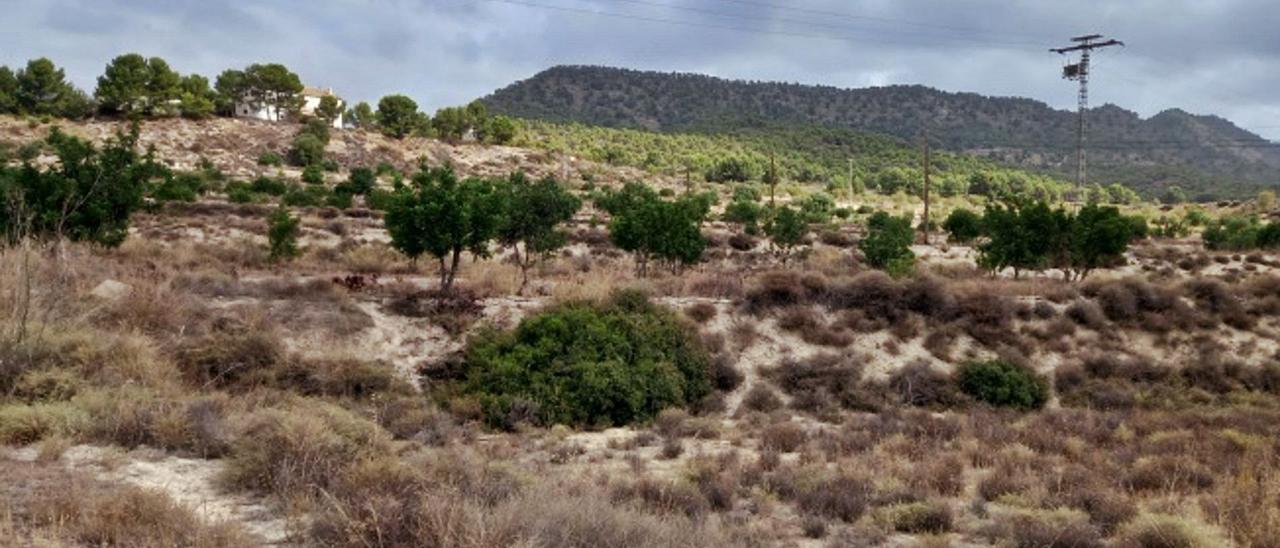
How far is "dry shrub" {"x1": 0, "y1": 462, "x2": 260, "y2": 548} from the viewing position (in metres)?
6.26

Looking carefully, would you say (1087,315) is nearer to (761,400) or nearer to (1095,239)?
(1095,239)

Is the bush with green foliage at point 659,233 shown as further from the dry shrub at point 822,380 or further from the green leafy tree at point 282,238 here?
the green leafy tree at point 282,238

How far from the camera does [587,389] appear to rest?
17922mm

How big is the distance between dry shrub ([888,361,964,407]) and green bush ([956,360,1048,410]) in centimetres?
42

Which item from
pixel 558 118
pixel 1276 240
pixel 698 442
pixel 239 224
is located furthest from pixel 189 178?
pixel 558 118

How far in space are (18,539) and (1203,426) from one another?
59.9 feet

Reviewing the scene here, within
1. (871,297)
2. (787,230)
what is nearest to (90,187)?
(871,297)

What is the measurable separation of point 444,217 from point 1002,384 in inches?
556

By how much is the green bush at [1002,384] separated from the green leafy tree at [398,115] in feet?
244

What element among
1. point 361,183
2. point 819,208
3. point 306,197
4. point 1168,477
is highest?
point 361,183

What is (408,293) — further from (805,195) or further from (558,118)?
(558,118)

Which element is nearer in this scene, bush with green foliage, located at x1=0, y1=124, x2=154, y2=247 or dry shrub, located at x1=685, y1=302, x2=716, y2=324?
dry shrub, located at x1=685, y1=302, x2=716, y2=324

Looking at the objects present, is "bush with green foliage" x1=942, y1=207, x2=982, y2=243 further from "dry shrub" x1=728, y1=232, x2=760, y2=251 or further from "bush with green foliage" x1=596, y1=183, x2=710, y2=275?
"bush with green foliage" x1=596, y1=183, x2=710, y2=275

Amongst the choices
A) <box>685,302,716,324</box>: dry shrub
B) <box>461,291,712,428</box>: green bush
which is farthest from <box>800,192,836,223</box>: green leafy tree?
<box>461,291,712,428</box>: green bush
